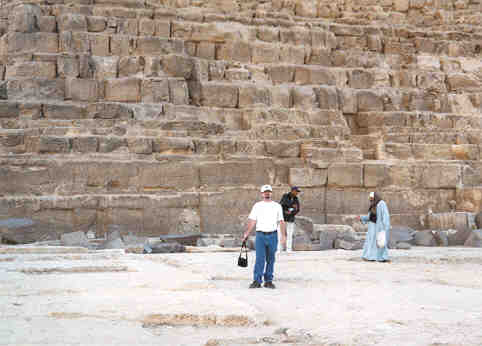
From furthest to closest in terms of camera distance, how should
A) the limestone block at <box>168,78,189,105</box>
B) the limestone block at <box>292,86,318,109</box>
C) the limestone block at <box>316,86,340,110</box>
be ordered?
1. the limestone block at <box>316,86,340,110</box>
2. the limestone block at <box>292,86,318,109</box>
3. the limestone block at <box>168,78,189,105</box>

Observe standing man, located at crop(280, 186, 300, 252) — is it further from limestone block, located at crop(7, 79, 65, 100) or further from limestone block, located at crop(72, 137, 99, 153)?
limestone block, located at crop(7, 79, 65, 100)

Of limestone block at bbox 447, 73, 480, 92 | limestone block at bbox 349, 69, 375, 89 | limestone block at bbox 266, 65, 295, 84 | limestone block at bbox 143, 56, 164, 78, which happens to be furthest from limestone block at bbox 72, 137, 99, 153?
limestone block at bbox 447, 73, 480, 92

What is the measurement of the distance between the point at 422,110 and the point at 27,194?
37.6 feet

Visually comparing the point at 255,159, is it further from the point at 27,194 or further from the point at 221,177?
the point at 27,194

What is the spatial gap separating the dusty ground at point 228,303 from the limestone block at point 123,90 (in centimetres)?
676

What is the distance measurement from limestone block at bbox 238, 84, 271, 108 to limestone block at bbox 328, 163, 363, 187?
2.72 metres

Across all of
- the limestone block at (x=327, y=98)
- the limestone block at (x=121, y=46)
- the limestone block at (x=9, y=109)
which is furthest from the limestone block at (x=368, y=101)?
the limestone block at (x=9, y=109)

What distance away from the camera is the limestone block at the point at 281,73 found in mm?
20125

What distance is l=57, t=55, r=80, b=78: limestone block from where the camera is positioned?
17.8 metres

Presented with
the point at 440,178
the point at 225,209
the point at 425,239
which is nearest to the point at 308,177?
the point at 225,209

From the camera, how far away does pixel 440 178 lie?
18250 millimetres

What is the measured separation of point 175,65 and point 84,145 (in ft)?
12.1

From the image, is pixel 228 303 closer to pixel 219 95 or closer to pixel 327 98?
pixel 219 95

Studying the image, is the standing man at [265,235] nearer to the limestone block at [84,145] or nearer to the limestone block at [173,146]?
the limestone block at [173,146]
